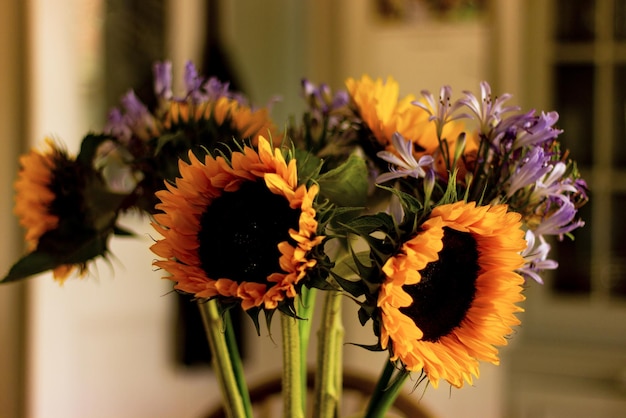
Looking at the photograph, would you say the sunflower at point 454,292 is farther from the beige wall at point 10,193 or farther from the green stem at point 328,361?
the beige wall at point 10,193

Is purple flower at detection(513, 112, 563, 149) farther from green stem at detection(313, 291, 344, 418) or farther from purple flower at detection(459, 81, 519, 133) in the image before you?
green stem at detection(313, 291, 344, 418)

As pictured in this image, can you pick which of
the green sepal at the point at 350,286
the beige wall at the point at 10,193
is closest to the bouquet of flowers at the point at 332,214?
the green sepal at the point at 350,286

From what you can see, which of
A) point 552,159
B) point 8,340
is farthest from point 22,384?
point 552,159

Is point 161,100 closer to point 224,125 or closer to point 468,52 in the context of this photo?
point 224,125

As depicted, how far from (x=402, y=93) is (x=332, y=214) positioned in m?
1.58

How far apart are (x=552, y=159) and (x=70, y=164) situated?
1.41 ft

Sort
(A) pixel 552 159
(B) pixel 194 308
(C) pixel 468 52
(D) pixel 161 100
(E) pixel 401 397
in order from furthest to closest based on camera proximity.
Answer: (B) pixel 194 308
(C) pixel 468 52
(E) pixel 401 397
(D) pixel 161 100
(A) pixel 552 159

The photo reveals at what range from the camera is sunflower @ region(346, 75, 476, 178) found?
Result: 0.62 meters

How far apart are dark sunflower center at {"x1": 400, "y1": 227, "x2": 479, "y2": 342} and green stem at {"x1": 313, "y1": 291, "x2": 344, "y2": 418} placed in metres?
0.13

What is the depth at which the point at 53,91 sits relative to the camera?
1818mm

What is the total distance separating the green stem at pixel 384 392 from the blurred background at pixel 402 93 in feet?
4.42

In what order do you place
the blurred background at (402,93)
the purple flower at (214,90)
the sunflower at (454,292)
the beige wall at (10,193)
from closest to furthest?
the sunflower at (454,292), the purple flower at (214,90), the beige wall at (10,193), the blurred background at (402,93)

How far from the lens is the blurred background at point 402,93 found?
6.11 ft

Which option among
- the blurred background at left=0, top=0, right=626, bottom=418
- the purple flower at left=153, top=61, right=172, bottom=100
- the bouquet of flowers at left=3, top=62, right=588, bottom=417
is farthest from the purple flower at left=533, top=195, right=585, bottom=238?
the blurred background at left=0, top=0, right=626, bottom=418
